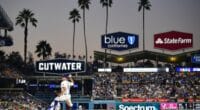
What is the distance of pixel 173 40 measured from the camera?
65.0 metres

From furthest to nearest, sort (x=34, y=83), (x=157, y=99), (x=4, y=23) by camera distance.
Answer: (x=34, y=83) → (x=157, y=99) → (x=4, y=23)

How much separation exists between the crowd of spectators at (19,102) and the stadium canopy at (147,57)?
43.6ft

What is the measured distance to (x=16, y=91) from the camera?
57125 millimetres

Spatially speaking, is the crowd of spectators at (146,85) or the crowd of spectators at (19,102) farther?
the crowd of spectators at (146,85)

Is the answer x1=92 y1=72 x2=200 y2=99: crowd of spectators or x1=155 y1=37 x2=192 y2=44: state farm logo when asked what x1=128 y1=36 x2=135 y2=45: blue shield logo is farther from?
x1=92 y1=72 x2=200 y2=99: crowd of spectators

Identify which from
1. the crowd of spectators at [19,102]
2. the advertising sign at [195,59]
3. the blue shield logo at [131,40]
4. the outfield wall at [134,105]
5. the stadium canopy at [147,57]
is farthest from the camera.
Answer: the blue shield logo at [131,40]

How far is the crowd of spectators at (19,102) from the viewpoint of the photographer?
50.2 m

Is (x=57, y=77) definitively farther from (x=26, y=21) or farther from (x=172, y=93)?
(x=26, y=21)

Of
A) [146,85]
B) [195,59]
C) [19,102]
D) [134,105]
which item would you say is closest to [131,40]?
[146,85]

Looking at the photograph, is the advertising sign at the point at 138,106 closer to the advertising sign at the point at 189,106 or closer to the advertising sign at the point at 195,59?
the advertising sign at the point at 189,106

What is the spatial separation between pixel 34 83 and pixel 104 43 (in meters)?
10.9

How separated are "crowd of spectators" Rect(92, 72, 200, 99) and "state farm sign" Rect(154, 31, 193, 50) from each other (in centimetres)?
385

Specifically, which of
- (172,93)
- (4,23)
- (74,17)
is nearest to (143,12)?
(74,17)

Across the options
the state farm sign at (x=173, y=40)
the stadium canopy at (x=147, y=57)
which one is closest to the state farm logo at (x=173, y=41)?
the state farm sign at (x=173, y=40)
